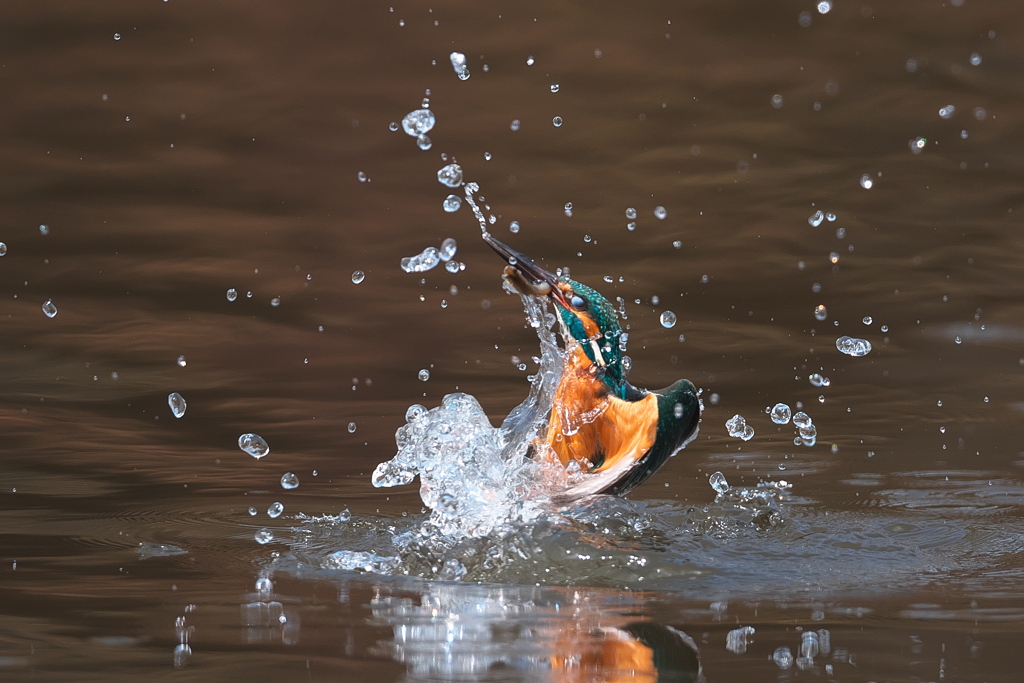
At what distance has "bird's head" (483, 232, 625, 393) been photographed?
9.11 feet

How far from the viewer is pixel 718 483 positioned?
3.31m

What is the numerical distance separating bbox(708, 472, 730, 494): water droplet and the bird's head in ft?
1.89

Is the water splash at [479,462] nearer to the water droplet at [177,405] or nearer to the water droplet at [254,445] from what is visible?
the water droplet at [254,445]

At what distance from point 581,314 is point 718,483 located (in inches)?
31.1

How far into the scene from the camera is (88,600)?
221 centimetres

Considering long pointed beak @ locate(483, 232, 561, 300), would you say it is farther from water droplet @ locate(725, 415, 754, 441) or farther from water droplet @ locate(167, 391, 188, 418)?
A: water droplet @ locate(167, 391, 188, 418)

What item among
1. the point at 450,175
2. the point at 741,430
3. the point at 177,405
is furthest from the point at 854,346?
the point at 177,405

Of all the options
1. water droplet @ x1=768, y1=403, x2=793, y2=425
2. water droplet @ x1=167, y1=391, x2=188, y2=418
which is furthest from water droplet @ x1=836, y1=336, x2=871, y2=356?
water droplet @ x1=167, y1=391, x2=188, y2=418

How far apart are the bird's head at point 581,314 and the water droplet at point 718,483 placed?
22.7 inches

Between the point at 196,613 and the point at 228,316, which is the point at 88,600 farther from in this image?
the point at 228,316

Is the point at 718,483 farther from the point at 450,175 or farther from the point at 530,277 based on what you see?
the point at 450,175

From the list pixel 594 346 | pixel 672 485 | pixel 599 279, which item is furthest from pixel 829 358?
pixel 594 346

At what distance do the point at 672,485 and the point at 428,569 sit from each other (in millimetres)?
1197

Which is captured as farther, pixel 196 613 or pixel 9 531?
pixel 9 531
